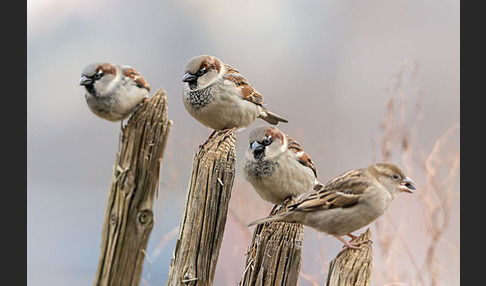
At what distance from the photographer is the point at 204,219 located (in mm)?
2498

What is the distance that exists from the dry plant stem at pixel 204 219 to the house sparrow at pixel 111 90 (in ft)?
3.96

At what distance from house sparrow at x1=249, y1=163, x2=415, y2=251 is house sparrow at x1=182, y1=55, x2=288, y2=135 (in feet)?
2.38

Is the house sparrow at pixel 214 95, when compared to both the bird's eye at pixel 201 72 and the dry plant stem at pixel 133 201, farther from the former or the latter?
the dry plant stem at pixel 133 201

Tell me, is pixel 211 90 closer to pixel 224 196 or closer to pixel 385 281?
pixel 224 196

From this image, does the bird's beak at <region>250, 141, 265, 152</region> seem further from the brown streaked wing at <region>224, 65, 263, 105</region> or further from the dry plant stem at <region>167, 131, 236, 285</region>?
the brown streaked wing at <region>224, 65, 263, 105</region>

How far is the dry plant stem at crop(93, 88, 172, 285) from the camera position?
10.4ft

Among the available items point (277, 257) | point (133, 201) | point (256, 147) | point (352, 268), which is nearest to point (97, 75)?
point (133, 201)

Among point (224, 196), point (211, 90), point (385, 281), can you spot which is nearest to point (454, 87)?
point (385, 281)

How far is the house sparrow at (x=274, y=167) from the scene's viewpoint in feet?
9.17

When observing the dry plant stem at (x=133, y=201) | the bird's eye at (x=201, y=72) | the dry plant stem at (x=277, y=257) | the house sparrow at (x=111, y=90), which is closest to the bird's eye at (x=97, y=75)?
the house sparrow at (x=111, y=90)

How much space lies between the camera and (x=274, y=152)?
9.27 feet

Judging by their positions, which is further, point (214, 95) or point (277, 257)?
point (214, 95)

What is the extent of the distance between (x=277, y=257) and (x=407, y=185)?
1.91 feet

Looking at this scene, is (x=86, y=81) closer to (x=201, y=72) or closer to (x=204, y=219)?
(x=201, y=72)
